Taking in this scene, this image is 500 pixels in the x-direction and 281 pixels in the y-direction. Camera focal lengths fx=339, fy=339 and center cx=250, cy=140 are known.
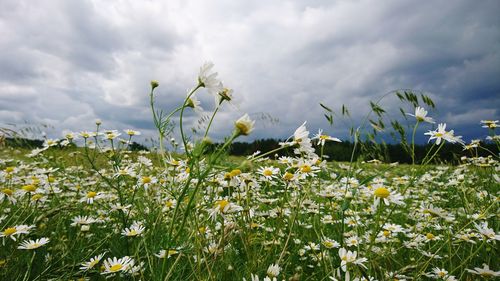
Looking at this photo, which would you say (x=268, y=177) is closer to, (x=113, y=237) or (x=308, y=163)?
(x=308, y=163)

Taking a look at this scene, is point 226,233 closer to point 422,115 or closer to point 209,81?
point 209,81

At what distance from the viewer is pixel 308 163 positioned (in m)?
2.11

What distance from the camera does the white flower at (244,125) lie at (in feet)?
3.50

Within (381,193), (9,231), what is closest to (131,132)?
(9,231)

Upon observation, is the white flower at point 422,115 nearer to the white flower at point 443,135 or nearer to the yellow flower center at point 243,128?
the white flower at point 443,135

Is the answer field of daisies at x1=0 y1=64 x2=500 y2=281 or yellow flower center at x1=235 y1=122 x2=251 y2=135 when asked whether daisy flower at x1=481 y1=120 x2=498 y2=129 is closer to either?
field of daisies at x1=0 y1=64 x2=500 y2=281

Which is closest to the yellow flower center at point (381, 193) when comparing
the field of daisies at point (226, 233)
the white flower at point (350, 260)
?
the field of daisies at point (226, 233)

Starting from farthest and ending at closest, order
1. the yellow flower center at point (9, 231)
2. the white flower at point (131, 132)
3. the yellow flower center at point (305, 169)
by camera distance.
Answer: the white flower at point (131, 132)
the yellow flower center at point (305, 169)
the yellow flower center at point (9, 231)

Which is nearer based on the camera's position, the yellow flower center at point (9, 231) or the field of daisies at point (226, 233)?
the field of daisies at point (226, 233)

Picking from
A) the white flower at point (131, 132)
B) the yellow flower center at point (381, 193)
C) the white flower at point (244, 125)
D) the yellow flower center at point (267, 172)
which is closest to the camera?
the white flower at point (244, 125)

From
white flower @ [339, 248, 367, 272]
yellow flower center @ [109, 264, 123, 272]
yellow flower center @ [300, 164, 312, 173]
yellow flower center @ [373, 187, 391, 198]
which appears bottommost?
yellow flower center @ [109, 264, 123, 272]

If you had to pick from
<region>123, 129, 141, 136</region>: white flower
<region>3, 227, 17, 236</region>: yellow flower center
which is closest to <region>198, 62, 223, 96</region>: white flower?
<region>3, 227, 17, 236</region>: yellow flower center

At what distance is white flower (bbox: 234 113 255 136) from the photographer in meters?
1.07

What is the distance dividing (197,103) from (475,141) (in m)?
3.67
